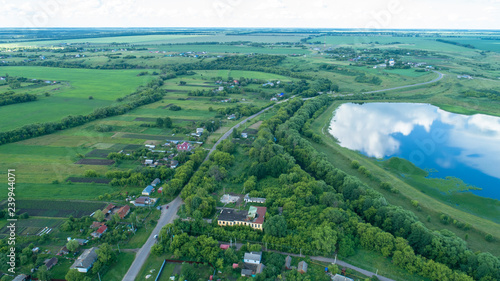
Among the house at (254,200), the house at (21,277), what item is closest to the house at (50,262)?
the house at (21,277)

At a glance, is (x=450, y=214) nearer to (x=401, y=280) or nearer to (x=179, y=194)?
(x=401, y=280)

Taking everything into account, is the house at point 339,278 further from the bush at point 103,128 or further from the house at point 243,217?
the bush at point 103,128

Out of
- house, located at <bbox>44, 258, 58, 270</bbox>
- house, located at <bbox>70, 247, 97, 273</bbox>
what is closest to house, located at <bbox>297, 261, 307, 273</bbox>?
house, located at <bbox>70, 247, 97, 273</bbox>

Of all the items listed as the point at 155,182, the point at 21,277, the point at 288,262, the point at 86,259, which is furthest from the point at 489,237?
the point at 21,277

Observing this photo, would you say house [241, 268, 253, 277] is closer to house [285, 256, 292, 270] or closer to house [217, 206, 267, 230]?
house [285, 256, 292, 270]

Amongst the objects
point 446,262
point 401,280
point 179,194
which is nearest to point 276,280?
point 401,280

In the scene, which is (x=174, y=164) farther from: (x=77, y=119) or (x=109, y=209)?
(x=77, y=119)
